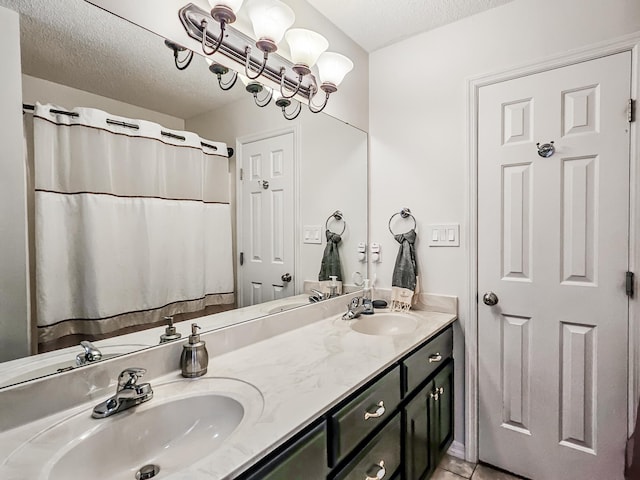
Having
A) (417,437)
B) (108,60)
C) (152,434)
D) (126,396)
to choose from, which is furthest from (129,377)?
(417,437)

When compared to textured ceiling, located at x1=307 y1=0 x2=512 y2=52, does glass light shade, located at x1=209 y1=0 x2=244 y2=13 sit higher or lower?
lower

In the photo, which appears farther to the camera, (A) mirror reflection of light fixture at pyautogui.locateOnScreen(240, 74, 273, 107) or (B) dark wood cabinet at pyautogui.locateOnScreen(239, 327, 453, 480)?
(A) mirror reflection of light fixture at pyautogui.locateOnScreen(240, 74, 273, 107)

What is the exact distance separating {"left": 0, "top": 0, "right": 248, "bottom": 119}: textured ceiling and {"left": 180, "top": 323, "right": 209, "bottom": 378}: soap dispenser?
2.55ft

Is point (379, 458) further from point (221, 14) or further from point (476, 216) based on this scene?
point (221, 14)

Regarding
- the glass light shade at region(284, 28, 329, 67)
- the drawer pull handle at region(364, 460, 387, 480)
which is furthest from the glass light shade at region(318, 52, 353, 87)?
the drawer pull handle at region(364, 460, 387, 480)

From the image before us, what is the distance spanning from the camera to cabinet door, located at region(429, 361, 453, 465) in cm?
156

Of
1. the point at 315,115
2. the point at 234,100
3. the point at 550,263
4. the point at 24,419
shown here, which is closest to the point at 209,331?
the point at 24,419

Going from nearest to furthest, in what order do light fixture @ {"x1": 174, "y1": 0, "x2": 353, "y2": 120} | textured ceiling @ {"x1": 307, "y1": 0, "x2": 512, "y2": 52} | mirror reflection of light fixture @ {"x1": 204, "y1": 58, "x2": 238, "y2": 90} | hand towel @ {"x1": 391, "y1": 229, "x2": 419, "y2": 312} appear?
light fixture @ {"x1": 174, "y1": 0, "x2": 353, "y2": 120} < mirror reflection of light fixture @ {"x1": 204, "y1": 58, "x2": 238, "y2": 90} < textured ceiling @ {"x1": 307, "y1": 0, "x2": 512, "y2": 52} < hand towel @ {"x1": 391, "y1": 229, "x2": 419, "y2": 312}

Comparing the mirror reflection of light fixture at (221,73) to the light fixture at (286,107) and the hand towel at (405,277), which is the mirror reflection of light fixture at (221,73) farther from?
the hand towel at (405,277)

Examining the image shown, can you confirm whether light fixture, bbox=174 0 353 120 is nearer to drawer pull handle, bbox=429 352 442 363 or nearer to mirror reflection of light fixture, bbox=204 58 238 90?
mirror reflection of light fixture, bbox=204 58 238 90

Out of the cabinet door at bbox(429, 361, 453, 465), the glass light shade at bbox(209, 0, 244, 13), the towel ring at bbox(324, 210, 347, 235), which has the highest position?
the glass light shade at bbox(209, 0, 244, 13)

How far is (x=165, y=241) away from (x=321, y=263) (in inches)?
35.9

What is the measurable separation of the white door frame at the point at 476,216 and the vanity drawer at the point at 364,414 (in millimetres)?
→ 766

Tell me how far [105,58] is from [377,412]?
1409 millimetres
